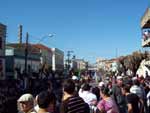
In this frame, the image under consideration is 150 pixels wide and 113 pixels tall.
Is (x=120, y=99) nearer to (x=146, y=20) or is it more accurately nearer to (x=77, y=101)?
(x=77, y=101)

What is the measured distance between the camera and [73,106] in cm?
787

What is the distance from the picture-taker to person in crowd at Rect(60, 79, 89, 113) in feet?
25.7

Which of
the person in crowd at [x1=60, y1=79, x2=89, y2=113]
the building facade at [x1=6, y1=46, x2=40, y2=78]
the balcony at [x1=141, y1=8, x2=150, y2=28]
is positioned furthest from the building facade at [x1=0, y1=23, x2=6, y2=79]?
the person in crowd at [x1=60, y1=79, x2=89, y2=113]

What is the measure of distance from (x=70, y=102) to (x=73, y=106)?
0.26 ft

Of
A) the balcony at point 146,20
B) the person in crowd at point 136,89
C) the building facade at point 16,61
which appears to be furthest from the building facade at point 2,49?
the person in crowd at point 136,89

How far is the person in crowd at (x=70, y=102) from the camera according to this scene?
308 inches

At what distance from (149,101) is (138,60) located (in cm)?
7696

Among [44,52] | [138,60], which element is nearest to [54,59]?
[44,52]

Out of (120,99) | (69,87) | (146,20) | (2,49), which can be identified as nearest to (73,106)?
(69,87)

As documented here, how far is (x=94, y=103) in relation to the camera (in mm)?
11219

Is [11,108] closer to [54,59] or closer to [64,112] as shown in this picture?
[64,112]

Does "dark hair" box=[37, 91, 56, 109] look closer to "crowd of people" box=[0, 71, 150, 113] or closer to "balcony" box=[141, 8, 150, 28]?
"crowd of people" box=[0, 71, 150, 113]

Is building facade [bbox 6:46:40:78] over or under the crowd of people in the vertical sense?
over

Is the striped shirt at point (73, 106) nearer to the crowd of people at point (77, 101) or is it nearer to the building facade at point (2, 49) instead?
the crowd of people at point (77, 101)
